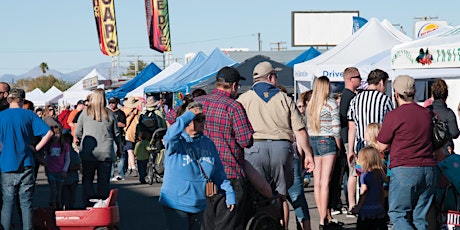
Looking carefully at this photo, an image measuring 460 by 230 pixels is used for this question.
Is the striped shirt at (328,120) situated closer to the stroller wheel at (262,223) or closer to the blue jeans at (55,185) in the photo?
the stroller wheel at (262,223)

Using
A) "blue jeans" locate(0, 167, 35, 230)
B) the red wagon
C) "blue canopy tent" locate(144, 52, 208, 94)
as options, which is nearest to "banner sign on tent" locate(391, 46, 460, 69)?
the red wagon

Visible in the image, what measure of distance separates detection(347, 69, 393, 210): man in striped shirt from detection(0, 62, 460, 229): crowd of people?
0.01 metres

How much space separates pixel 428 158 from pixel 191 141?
2655 millimetres

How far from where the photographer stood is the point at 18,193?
32.1 feet

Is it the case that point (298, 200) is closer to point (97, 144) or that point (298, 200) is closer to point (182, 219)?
point (182, 219)

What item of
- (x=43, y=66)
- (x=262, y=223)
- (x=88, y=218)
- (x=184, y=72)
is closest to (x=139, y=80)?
(x=184, y=72)

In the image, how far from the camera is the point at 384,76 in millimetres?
10688

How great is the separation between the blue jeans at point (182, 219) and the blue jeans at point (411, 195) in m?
2.27

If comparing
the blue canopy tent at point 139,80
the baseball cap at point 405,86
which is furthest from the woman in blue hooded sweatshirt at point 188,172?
the blue canopy tent at point 139,80

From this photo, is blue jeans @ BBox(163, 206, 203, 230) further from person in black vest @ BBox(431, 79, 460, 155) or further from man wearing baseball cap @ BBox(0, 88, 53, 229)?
Result: person in black vest @ BBox(431, 79, 460, 155)

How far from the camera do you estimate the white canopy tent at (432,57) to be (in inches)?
476

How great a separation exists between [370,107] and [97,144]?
397 centimetres

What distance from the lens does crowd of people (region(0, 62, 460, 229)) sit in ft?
22.9

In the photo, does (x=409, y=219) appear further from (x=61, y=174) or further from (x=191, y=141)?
(x=61, y=174)
